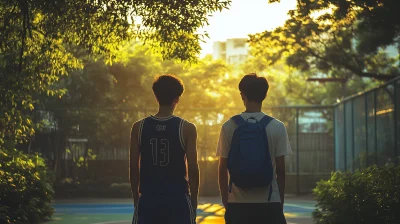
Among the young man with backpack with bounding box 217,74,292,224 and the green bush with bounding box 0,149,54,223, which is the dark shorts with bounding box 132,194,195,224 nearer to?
the young man with backpack with bounding box 217,74,292,224

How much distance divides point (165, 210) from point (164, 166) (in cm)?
32

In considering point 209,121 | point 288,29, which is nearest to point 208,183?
point 209,121

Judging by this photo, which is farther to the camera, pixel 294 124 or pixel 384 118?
pixel 294 124

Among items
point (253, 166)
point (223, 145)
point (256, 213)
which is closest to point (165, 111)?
point (223, 145)

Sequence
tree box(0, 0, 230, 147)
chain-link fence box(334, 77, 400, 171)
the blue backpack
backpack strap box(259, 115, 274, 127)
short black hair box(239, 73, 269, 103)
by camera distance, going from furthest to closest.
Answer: chain-link fence box(334, 77, 400, 171), tree box(0, 0, 230, 147), short black hair box(239, 73, 269, 103), backpack strap box(259, 115, 274, 127), the blue backpack

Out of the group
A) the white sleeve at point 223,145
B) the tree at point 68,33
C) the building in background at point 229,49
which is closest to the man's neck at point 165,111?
the white sleeve at point 223,145

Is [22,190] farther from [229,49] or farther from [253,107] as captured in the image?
[229,49]

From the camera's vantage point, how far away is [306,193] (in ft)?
95.1

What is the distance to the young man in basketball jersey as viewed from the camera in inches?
237

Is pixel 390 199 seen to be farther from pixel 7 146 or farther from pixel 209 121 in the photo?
pixel 209 121

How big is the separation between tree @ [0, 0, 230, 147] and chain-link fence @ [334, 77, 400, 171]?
5.33 metres

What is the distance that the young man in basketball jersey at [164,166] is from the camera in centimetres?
603

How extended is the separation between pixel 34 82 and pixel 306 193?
50.7 feet

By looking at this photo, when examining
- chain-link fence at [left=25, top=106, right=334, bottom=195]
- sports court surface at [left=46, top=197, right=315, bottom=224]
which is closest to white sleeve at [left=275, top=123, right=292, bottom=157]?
sports court surface at [left=46, top=197, right=315, bottom=224]
